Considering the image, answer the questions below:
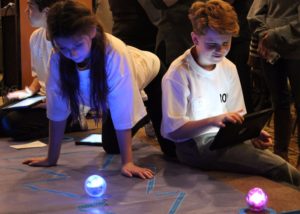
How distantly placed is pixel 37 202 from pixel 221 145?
2.22 feet

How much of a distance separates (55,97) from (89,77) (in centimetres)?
16

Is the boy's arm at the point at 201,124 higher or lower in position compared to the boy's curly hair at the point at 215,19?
lower

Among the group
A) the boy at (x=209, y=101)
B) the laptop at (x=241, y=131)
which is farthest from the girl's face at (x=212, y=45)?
the laptop at (x=241, y=131)

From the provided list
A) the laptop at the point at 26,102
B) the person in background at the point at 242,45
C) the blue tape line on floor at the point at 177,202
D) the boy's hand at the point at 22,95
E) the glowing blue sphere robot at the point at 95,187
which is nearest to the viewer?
the blue tape line on floor at the point at 177,202

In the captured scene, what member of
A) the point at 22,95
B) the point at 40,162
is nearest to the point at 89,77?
the point at 40,162

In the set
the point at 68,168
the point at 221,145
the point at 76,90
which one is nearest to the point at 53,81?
the point at 76,90

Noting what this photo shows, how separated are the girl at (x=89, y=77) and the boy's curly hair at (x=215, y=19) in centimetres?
29

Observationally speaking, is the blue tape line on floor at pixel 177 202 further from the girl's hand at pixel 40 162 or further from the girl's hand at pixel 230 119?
the girl's hand at pixel 40 162

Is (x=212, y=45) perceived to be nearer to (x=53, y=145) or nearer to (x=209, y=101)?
(x=209, y=101)

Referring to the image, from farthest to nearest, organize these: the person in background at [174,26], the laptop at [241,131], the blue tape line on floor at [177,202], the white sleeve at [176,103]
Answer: the person in background at [174,26]
the white sleeve at [176,103]
the laptop at [241,131]
the blue tape line on floor at [177,202]

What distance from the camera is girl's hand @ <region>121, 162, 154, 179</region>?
178 centimetres

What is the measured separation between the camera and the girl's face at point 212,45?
68.9 inches

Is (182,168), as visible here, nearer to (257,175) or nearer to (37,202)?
(257,175)

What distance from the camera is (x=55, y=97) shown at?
1.81 m
